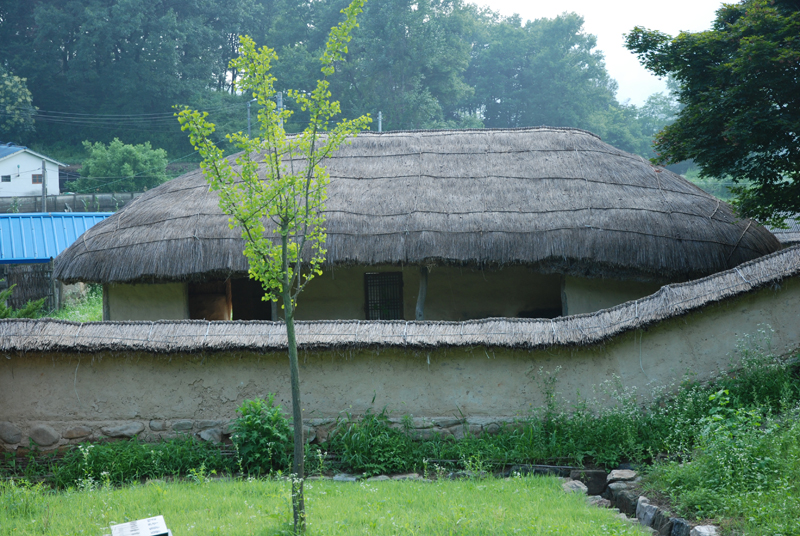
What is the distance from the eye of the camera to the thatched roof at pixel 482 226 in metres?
8.43

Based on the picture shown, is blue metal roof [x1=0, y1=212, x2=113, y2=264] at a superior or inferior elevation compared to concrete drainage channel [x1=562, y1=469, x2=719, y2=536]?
superior

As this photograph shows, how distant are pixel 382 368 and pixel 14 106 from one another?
36.7 meters

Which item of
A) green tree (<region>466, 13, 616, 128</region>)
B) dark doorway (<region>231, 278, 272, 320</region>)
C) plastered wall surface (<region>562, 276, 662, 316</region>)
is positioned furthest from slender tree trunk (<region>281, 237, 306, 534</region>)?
green tree (<region>466, 13, 616, 128</region>)

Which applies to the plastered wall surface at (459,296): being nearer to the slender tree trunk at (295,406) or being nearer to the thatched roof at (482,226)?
the thatched roof at (482,226)

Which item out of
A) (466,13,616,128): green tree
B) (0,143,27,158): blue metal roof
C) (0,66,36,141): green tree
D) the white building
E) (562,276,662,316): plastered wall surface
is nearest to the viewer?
(562,276,662,316): plastered wall surface

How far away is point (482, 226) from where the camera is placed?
28.2ft

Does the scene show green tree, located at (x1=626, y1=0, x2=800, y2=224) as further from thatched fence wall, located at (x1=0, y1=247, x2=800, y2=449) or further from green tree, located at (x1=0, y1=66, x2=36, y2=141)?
green tree, located at (x1=0, y1=66, x2=36, y2=141)

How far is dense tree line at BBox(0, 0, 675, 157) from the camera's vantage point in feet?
107

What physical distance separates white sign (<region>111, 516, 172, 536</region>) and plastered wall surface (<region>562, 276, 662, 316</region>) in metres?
6.63

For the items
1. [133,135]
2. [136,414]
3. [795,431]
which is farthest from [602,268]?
[133,135]

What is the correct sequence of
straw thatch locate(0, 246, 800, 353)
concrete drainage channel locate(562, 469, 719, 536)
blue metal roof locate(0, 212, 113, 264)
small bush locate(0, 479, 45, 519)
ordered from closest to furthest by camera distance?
concrete drainage channel locate(562, 469, 719, 536), small bush locate(0, 479, 45, 519), straw thatch locate(0, 246, 800, 353), blue metal roof locate(0, 212, 113, 264)

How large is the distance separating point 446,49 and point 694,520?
3317 centimetres

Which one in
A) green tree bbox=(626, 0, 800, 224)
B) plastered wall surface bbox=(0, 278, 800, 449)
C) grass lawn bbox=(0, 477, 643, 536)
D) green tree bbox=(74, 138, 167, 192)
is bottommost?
grass lawn bbox=(0, 477, 643, 536)

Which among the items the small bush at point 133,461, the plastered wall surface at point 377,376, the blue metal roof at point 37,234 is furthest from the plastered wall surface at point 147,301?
the blue metal roof at point 37,234
